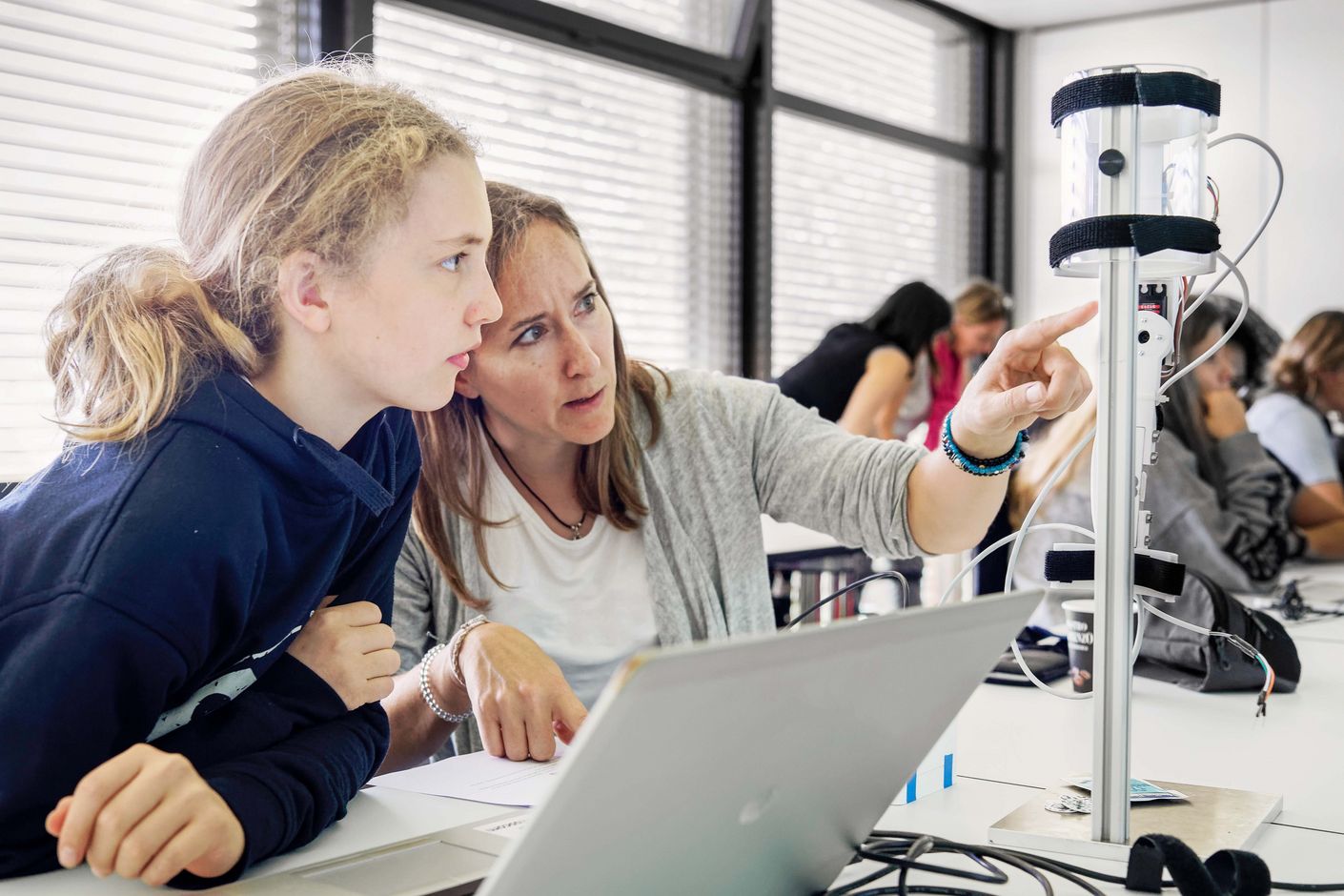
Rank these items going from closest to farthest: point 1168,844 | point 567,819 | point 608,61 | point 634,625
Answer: point 567,819
point 1168,844
point 634,625
point 608,61

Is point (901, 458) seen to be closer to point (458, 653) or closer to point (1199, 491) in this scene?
point (458, 653)

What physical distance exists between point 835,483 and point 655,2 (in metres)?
2.98

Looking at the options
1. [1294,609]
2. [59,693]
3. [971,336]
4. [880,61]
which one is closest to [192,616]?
[59,693]

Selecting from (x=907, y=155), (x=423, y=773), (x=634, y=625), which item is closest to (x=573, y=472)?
(x=634, y=625)

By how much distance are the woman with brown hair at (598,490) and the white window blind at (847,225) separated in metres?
2.97

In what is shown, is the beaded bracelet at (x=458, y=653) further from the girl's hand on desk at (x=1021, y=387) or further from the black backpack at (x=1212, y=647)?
the black backpack at (x=1212, y=647)

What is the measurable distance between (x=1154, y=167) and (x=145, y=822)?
772mm

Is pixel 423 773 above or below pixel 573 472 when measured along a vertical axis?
below

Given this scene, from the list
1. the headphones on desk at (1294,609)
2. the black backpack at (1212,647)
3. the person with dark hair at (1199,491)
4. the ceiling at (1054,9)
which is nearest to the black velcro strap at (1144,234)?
the black backpack at (1212,647)

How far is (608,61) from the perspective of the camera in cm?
377

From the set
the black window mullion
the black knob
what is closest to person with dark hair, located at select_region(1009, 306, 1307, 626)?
the black knob

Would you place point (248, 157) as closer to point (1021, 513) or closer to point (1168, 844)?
point (1168, 844)

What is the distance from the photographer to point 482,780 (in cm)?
101

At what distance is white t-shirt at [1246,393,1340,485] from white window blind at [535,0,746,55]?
2055 mm
